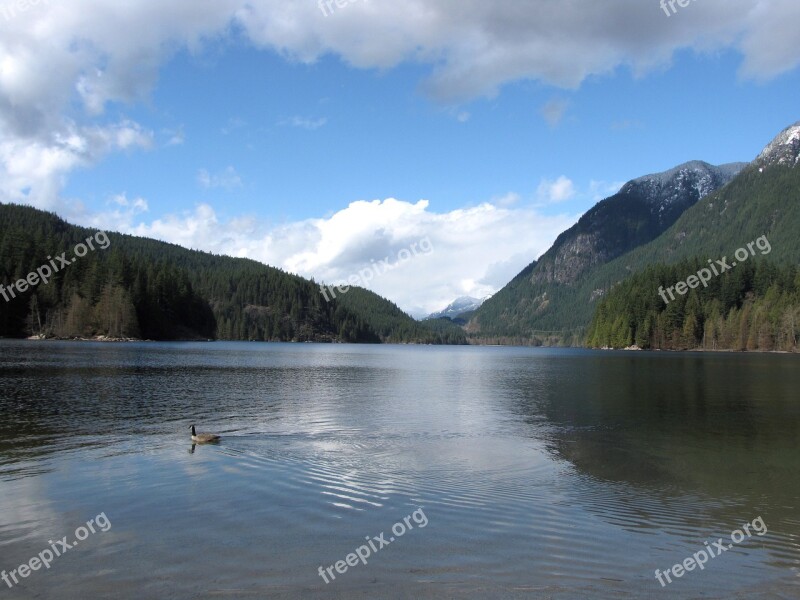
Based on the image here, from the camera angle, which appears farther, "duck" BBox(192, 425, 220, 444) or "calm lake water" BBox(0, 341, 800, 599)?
"duck" BBox(192, 425, 220, 444)

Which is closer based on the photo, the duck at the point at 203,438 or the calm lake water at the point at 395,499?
the calm lake water at the point at 395,499

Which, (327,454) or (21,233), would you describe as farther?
(21,233)

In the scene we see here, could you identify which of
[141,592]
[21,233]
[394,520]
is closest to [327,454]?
[394,520]

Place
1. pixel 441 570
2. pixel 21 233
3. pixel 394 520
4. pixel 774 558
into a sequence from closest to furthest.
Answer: pixel 441 570, pixel 774 558, pixel 394 520, pixel 21 233

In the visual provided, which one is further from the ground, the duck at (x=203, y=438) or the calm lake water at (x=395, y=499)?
the duck at (x=203, y=438)

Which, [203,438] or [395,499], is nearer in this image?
[395,499]

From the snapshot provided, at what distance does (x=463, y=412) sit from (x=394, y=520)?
28.4 metres

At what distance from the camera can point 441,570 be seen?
14.1 m

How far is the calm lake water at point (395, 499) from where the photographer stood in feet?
44.4

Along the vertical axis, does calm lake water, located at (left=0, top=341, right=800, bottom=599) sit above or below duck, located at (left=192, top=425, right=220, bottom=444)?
below

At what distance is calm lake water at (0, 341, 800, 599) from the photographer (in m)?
13.5

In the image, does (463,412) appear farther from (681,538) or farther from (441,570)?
(441,570)

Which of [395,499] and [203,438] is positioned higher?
[203,438]

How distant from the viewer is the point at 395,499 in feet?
66.8
